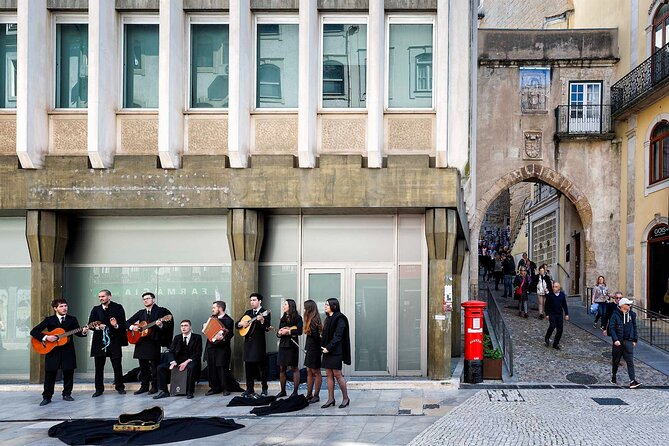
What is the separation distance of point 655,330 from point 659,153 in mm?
7349

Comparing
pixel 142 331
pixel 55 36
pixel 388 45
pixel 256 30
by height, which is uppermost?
pixel 256 30

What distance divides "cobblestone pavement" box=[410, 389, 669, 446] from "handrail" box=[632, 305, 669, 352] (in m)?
5.97

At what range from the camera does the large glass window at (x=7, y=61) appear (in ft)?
50.3

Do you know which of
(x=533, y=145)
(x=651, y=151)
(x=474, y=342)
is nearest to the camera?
(x=474, y=342)

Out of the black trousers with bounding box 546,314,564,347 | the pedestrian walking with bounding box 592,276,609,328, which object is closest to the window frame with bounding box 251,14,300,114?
the black trousers with bounding box 546,314,564,347

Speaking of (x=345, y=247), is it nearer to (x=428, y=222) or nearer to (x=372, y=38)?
(x=428, y=222)

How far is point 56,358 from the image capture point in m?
13.4

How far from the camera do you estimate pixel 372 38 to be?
14.7 meters

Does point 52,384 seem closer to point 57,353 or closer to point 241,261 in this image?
point 57,353

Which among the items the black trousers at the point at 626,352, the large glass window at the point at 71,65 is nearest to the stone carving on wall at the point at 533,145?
the black trousers at the point at 626,352

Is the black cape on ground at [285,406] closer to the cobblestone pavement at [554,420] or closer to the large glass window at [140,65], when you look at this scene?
the cobblestone pavement at [554,420]

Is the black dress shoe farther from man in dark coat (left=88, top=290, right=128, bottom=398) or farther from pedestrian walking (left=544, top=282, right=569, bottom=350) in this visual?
pedestrian walking (left=544, top=282, right=569, bottom=350)

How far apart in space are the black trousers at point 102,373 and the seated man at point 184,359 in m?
0.94

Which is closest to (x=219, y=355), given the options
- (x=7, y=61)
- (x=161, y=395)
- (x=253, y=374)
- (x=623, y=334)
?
Result: (x=253, y=374)
